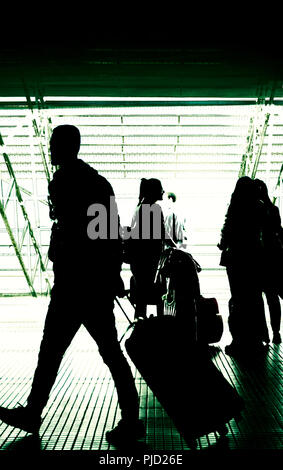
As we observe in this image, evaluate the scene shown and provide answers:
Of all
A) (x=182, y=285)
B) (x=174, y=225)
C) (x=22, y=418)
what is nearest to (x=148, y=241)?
(x=182, y=285)

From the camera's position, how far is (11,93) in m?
5.54

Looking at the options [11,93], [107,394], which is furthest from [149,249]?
[11,93]

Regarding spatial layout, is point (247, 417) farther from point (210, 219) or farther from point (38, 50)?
point (210, 219)

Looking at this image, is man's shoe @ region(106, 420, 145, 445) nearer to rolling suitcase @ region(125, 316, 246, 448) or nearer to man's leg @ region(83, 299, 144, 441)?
man's leg @ region(83, 299, 144, 441)

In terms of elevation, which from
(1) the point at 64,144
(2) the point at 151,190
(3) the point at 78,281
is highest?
(1) the point at 64,144

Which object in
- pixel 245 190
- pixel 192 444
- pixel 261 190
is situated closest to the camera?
pixel 192 444

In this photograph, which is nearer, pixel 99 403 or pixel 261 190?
pixel 99 403

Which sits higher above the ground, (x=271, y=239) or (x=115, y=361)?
(x=271, y=239)

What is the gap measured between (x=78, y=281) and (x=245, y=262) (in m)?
2.14

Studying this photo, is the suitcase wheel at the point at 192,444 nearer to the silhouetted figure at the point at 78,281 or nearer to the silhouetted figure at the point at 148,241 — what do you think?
the silhouetted figure at the point at 78,281

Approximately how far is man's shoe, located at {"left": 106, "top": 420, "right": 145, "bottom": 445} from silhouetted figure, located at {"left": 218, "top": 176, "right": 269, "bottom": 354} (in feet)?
6.28

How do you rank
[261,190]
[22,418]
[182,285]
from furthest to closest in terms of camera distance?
[261,190] < [182,285] < [22,418]

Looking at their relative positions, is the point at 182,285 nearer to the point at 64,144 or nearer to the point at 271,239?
the point at 64,144

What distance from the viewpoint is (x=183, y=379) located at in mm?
2348
